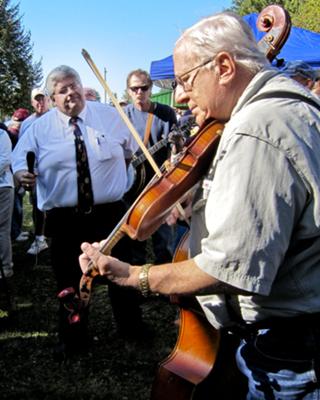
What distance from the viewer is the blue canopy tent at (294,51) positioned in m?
7.11

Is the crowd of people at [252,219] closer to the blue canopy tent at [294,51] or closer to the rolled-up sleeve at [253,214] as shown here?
the rolled-up sleeve at [253,214]

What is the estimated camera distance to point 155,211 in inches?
64.8

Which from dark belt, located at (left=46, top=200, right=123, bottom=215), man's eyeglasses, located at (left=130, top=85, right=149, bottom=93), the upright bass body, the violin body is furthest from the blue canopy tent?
the violin body

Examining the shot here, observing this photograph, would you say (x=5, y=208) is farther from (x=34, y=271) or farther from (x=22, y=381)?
(x=22, y=381)

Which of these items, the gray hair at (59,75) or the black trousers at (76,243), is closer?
the gray hair at (59,75)

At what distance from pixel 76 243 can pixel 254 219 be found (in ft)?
9.13

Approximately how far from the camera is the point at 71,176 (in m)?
3.59

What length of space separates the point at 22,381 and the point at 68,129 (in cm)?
193

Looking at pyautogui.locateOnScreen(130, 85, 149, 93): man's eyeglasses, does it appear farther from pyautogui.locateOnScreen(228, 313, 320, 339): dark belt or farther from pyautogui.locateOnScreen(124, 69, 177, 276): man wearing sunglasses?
pyautogui.locateOnScreen(228, 313, 320, 339): dark belt

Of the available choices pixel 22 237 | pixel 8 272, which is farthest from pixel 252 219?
pixel 22 237

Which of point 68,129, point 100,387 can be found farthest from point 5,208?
point 100,387

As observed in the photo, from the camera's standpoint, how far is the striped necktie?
3594mm

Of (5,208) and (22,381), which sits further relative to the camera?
(5,208)

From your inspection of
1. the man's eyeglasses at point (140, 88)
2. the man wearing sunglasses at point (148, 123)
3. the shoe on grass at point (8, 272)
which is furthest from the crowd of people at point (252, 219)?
the shoe on grass at point (8, 272)
